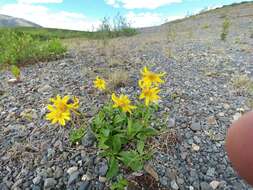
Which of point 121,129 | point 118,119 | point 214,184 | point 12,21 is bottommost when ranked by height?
point 12,21

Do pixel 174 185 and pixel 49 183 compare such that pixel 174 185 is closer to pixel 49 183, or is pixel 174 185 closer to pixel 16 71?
pixel 49 183

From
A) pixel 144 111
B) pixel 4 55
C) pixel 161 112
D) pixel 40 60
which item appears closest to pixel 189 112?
pixel 161 112

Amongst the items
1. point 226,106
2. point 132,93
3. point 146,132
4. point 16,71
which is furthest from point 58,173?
point 16,71

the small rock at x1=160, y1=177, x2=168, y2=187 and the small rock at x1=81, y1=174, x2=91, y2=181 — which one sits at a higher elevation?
the small rock at x1=81, y1=174, x2=91, y2=181

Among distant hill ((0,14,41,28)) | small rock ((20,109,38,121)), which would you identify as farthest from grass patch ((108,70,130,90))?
distant hill ((0,14,41,28))

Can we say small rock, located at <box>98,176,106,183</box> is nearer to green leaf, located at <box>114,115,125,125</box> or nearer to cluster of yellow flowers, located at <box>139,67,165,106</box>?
green leaf, located at <box>114,115,125,125</box>

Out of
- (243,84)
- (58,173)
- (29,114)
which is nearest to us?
(58,173)

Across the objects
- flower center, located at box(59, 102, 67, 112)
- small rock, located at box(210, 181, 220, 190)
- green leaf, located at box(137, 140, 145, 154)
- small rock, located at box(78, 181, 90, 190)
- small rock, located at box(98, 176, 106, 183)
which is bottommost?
small rock, located at box(210, 181, 220, 190)
